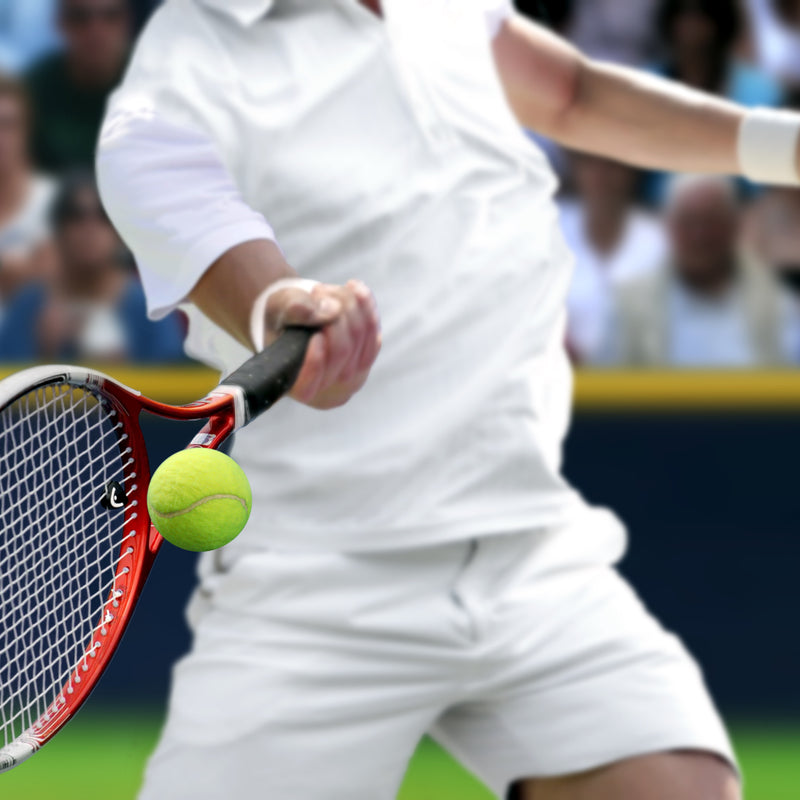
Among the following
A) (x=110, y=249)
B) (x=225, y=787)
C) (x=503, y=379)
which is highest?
(x=503, y=379)

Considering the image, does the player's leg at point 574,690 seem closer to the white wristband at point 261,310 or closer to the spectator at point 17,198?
the white wristband at point 261,310

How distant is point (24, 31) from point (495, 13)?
2.12 meters

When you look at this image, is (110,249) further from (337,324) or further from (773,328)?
(337,324)

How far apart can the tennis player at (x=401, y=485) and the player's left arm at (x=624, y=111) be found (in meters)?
0.22

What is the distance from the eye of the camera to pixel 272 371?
1.32 metres

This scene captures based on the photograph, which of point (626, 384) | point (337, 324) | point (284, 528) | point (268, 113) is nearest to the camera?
point (337, 324)

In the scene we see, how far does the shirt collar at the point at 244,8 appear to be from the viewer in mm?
1589

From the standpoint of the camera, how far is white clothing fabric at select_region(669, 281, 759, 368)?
365cm

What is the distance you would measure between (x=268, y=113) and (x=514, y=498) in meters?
0.51

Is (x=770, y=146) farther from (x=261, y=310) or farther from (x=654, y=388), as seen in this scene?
(x=654, y=388)

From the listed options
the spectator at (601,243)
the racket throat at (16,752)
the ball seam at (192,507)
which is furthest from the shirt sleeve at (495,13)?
the spectator at (601,243)

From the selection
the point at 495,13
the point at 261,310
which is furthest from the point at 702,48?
the point at 261,310

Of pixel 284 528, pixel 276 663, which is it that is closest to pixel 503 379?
pixel 284 528

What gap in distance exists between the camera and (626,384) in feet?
11.8
